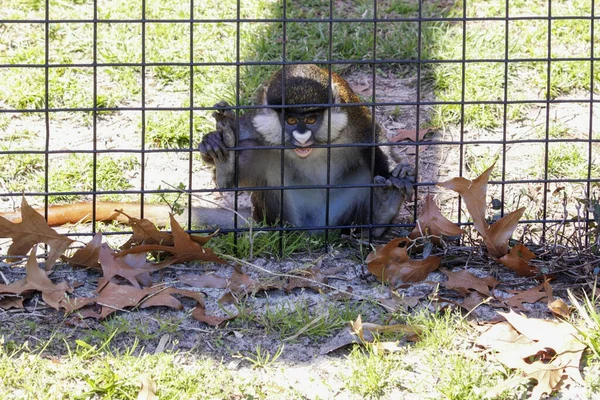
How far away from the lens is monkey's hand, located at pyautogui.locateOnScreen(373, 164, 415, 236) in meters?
5.35

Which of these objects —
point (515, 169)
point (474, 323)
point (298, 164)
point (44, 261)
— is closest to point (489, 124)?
point (515, 169)

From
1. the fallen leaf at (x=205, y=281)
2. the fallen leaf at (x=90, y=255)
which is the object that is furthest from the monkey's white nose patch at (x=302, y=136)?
the fallen leaf at (x=90, y=255)

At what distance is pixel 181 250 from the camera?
4762 mm

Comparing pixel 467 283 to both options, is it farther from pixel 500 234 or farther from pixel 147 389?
pixel 147 389

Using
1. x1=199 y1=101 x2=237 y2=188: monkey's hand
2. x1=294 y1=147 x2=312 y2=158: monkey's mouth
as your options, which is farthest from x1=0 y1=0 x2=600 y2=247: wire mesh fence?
x1=199 y1=101 x2=237 y2=188: monkey's hand

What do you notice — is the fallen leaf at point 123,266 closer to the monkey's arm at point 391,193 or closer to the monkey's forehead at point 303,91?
the monkey's forehead at point 303,91

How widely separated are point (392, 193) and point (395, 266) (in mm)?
875

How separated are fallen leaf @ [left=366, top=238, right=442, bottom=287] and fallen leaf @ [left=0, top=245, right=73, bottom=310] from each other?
5.19 ft

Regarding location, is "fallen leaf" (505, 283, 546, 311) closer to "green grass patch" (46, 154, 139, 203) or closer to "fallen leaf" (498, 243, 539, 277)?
"fallen leaf" (498, 243, 539, 277)

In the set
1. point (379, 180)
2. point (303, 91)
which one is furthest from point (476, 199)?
point (303, 91)

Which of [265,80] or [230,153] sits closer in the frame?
[230,153]

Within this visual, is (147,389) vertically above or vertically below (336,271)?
below

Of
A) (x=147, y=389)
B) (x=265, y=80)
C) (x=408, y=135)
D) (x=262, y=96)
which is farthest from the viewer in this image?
(x=265, y=80)

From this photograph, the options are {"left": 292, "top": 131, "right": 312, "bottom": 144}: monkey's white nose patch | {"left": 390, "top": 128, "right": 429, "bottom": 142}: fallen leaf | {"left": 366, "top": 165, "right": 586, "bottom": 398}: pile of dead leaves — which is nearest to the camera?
{"left": 366, "top": 165, "right": 586, "bottom": 398}: pile of dead leaves
